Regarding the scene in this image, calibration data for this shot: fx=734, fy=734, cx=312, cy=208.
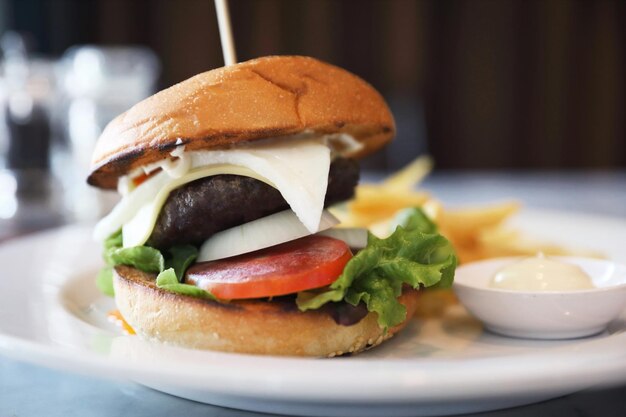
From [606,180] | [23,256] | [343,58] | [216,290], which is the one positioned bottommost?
[606,180]

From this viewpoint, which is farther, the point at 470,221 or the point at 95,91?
the point at 95,91

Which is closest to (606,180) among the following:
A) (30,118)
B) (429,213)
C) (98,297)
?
(429,213)

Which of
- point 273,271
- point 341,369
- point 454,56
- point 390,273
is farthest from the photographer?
point 454,56

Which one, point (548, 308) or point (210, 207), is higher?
point (210, 207)

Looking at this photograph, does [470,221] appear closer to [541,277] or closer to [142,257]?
[541,277]

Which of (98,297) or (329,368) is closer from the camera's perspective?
(329,368)

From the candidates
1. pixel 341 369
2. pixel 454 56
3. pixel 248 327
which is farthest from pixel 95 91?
pixel 454 56

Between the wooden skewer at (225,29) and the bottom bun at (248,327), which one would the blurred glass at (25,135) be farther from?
the bottom bun at (248,327)

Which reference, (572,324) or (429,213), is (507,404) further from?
(429,213)
